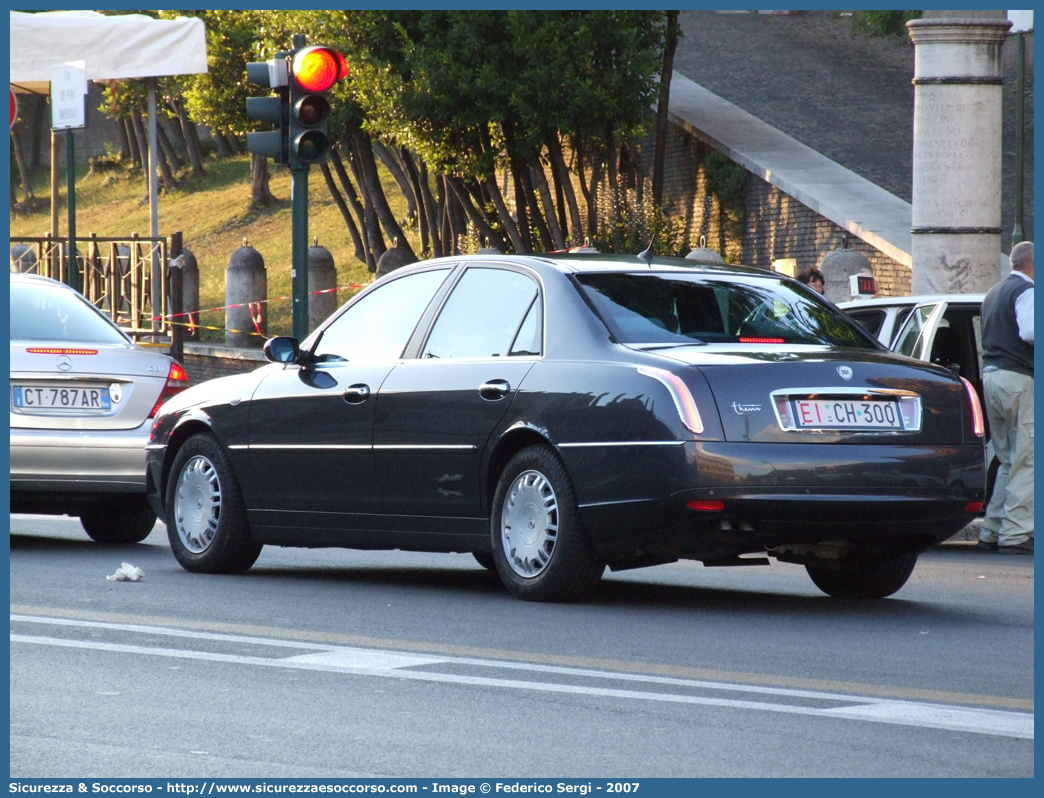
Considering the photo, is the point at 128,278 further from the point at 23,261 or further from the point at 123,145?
the point at 123,145

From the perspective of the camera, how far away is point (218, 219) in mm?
51469

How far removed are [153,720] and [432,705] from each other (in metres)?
0.85

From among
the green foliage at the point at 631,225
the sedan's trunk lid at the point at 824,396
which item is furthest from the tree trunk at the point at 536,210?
the sedan's trunk lid at the point at 824,396

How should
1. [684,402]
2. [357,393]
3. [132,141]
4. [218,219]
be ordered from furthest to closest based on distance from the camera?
[132,141] < [218,219] < [357,393] < [684,402]

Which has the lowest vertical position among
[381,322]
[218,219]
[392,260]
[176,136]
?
[381,322]

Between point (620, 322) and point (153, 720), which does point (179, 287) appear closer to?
point (620, 322)


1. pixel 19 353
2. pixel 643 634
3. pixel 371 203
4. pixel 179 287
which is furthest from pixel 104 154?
pixel 643 634

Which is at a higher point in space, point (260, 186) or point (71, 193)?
point (260, 186)

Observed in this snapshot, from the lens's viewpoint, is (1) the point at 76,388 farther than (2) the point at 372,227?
No

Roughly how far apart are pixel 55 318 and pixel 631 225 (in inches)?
630

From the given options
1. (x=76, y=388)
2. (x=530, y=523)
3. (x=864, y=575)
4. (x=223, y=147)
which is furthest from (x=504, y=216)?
(x=223, y=147)

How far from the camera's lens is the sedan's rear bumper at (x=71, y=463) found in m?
11.6

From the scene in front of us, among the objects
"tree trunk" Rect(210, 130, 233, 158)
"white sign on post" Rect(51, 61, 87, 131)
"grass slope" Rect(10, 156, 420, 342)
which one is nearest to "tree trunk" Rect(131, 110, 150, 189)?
"grass slope" Rect(10, 156, 420, 342)

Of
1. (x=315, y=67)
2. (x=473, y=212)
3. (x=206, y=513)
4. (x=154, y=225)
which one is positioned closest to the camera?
(x=206, y=513)
